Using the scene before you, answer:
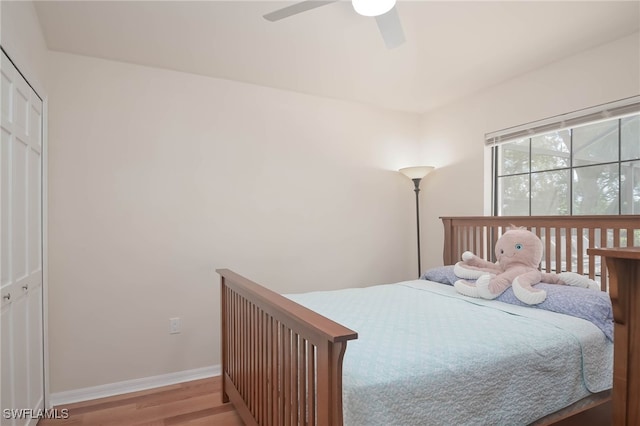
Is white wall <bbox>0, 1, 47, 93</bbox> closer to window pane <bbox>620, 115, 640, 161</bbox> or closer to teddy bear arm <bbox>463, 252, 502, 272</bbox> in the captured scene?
teddy bear arm <bbox>463, 252, 502, 272</bbox>

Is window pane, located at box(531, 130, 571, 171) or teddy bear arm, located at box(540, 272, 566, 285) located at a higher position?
window pane, located at box(531, 130, 571, 171)

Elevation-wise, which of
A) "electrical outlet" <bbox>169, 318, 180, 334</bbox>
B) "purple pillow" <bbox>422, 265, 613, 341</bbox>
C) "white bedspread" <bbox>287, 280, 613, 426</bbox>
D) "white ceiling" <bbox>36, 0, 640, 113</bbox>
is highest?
"white ceiling" <bbox>36, 0, 640, 113</bbox>

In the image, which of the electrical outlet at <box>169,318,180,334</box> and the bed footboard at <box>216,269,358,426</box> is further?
the electrical outlet at <box>169,318,180,334</box>

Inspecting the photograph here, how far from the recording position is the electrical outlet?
2676 millimetres

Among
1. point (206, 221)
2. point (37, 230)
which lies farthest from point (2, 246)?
point (206, 221)

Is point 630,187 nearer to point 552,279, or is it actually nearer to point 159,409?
point 552,279

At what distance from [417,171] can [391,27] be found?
1810mm

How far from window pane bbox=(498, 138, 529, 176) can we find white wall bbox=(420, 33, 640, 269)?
140mm

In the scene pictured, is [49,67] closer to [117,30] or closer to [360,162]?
[117,30]

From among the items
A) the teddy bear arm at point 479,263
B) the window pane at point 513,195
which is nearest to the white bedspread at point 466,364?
the teddy bear arm at point 479,263

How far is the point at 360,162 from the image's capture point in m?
3.49

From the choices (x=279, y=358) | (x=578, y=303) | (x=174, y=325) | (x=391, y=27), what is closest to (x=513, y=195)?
(x=578, y=303)

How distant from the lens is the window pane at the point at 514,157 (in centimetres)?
296

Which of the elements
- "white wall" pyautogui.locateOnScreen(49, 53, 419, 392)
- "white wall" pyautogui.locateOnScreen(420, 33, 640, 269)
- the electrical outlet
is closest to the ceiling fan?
"white wall" pyautogui.locateOnScreen(49, 53, 419, 392)
